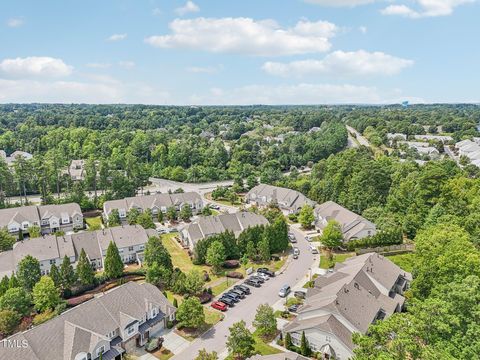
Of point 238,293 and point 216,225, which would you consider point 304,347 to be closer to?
point 238,293

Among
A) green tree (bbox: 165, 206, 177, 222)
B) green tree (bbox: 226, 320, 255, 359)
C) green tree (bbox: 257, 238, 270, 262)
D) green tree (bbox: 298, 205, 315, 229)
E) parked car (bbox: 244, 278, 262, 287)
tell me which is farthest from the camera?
Answer: green tree (bbox: 165, 206, 177, 222)

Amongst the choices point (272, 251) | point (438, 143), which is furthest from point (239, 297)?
point (438, 143)

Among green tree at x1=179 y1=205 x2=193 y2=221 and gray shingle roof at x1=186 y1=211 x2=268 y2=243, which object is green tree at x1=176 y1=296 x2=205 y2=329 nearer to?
gray shingle roof at x1=186 y1=211 x2=268 y2=243

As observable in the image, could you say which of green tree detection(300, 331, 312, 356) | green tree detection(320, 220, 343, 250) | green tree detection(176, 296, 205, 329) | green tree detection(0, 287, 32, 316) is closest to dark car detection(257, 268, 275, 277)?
green tree detection(320, 220, 343, 250)

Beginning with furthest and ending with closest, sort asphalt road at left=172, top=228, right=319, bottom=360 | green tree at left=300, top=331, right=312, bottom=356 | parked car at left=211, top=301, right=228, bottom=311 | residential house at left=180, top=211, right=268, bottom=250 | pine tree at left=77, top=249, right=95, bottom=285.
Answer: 1. residential house at left=180, top=211, right=268, bottom=250
2. pine tree at left=77, top=249, right=95, bottom=285
3. parked car at left=211, top=301, right=228, bottom=311
4. asphalt road at left=172, top=228, right=319, bottom=360
5. green tree at left=300, top=331, right=312, bottom=356

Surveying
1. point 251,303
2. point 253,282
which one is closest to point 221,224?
point 253,282

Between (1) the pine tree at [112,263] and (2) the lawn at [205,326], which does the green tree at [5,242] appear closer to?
(1) the pine tree at [112,263]
